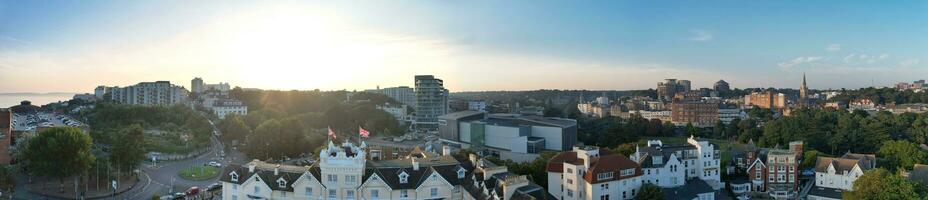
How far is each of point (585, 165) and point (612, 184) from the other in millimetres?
1490

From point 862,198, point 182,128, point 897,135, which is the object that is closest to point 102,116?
point 182,128

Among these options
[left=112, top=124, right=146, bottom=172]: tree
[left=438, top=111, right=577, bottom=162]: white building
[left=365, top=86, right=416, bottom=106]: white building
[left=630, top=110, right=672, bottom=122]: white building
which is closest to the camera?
[left=112, top=124, right=146, bottom=172]: tree

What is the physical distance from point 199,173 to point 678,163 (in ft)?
96.1

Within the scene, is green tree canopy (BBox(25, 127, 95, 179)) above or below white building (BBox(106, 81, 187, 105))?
below

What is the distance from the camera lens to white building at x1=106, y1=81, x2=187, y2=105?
96438 mm

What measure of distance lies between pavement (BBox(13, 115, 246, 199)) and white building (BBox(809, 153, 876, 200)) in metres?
34.3

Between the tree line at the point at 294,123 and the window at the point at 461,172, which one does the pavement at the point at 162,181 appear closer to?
the tree line at the point at 294,123

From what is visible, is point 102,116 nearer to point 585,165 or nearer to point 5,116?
point 5,116

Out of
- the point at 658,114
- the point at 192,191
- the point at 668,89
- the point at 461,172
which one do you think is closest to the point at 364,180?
the point at 461,172

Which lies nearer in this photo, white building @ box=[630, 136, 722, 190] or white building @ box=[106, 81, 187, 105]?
white building @ box=[630, 136, 722, 190]

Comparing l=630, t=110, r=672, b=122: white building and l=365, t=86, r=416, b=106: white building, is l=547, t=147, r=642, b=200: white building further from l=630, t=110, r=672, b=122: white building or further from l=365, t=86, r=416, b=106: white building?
l=365, t=86, r=416, b=106: white building

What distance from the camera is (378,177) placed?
26453 mm

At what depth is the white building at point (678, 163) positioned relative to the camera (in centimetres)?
3325

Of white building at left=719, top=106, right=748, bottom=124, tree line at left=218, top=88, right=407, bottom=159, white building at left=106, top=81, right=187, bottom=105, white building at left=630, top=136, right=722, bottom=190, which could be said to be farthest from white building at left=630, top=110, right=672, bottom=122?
white building at left=106, top=81, right=187, bottom=105
